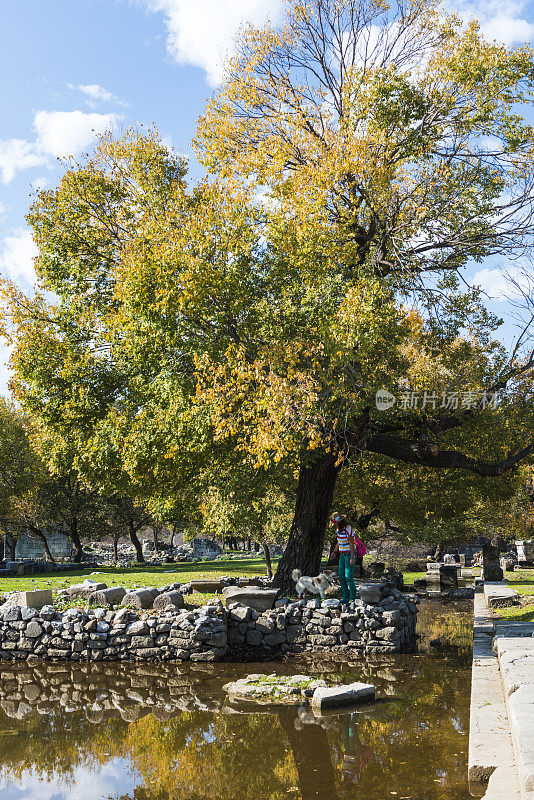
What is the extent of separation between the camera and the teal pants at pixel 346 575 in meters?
13.3

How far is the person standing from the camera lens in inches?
520

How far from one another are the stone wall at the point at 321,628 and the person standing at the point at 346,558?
1.00 feet

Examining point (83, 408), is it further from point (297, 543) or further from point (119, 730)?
point (119, 730)

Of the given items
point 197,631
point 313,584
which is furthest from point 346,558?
point 197,631

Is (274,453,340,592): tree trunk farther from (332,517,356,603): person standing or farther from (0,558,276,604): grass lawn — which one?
(0,558,276,604): grass lawn

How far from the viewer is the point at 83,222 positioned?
16.6 metres

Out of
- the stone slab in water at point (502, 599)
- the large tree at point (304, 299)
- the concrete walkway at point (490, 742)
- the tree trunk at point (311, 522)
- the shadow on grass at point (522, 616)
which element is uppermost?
the large tree at point (304, 299)

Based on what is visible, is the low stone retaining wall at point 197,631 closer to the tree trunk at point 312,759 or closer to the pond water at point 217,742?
the pond water at point 217,742

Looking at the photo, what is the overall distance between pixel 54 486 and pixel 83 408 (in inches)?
926

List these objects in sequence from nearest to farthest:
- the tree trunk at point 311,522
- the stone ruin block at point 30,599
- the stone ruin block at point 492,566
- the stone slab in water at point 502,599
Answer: the stone ruin block at point 30,599, the tree trunk at point 311,522, the stone slab in water at point 502,599, the stone ruin block at point 492,566

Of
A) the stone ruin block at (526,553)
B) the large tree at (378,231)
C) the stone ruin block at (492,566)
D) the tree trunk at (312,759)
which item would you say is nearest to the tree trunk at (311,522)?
the large tree at (378,231)

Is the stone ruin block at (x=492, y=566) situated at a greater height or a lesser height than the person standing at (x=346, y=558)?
lesser

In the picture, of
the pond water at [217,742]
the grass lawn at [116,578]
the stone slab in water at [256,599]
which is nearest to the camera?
the pond water at [217,742]

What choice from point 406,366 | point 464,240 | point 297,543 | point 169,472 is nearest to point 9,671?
point 169,472
